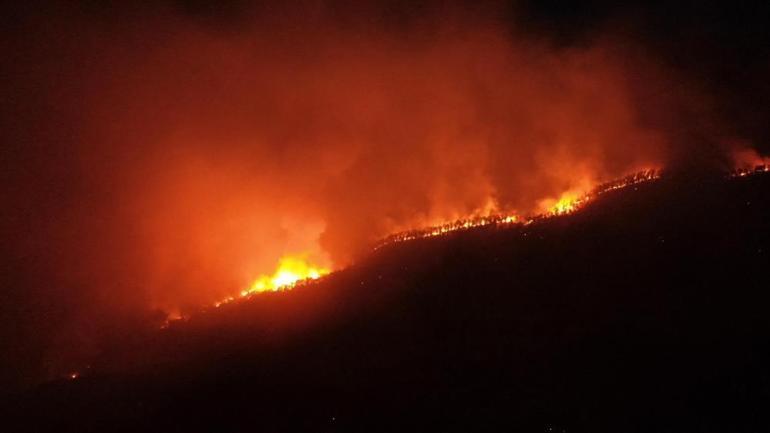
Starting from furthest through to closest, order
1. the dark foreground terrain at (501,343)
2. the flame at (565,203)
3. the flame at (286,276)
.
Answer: the flame at (286,276) < the flame at (565,203) < the dark foreground terrain at (501,343)

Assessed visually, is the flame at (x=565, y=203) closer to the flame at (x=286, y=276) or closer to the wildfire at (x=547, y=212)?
the wildfire at (x=547, y=212)

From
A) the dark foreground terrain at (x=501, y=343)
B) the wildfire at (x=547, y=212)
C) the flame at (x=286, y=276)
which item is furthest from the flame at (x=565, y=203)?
the flame at (x=286, y=276)

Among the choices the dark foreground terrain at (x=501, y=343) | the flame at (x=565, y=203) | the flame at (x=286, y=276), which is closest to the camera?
the dark foreground terrain at (x=501, y=343)

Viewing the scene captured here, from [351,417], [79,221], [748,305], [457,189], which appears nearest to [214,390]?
[351,417]

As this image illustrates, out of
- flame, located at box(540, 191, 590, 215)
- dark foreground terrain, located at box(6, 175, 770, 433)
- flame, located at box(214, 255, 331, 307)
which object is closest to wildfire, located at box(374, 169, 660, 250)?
flame, located at box(540, 191, 590, 215)

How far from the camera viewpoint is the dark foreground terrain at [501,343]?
1191cm

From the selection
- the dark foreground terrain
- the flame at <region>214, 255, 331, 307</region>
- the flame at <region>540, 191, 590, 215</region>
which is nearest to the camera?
the dark foreground terrain

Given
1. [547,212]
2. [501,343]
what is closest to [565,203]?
[547,212]

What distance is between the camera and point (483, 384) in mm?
12812

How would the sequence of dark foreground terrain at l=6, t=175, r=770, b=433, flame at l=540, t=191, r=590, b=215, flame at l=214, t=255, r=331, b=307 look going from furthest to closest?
1. flame at l=214, t=255, r=331, b=307
2. flame at l=540, t=191, r=590, b=215
3. dark foreground terrain at l=6, t=175, r=770, b=433

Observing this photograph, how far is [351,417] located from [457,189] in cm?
1407

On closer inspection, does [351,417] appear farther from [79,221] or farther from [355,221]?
[79,221]

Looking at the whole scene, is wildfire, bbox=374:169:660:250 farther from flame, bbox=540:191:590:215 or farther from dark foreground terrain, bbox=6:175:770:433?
dark foreground terrain, bbox=6:175:770:433

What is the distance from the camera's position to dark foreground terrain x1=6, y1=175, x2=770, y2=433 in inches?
469
